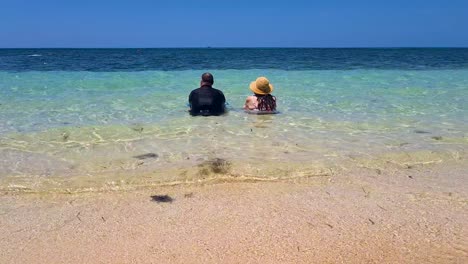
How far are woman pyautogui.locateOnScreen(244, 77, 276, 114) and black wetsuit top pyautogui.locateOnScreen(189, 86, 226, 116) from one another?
0.67m

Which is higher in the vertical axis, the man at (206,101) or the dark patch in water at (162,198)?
the man at (206,101)

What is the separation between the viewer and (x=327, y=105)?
9250 mm

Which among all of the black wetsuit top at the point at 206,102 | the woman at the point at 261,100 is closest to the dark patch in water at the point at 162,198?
the black wetsuit top at the point at 206,102

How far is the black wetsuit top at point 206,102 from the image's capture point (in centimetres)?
765

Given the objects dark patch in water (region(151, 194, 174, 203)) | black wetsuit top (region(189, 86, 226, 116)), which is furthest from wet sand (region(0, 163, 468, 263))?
black wetsuit top (region(189, 86, 226, 116))

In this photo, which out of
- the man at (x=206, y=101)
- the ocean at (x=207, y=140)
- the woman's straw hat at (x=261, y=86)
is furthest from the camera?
the woman's straw hat at (x=261, y=86)

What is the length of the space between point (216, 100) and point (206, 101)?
0.21m

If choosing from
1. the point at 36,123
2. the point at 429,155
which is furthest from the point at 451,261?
the point at 36,123

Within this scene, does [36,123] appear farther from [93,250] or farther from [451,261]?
[451,261]

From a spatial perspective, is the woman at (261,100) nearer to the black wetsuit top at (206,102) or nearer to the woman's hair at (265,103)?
the woman's hair at (265,103)

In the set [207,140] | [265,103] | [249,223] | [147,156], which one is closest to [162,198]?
[249,223]

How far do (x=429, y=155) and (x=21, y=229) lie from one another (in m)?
4.54

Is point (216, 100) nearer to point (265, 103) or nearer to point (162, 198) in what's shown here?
point (265, 103)

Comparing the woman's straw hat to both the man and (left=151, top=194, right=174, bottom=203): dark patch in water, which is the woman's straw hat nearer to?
the man
